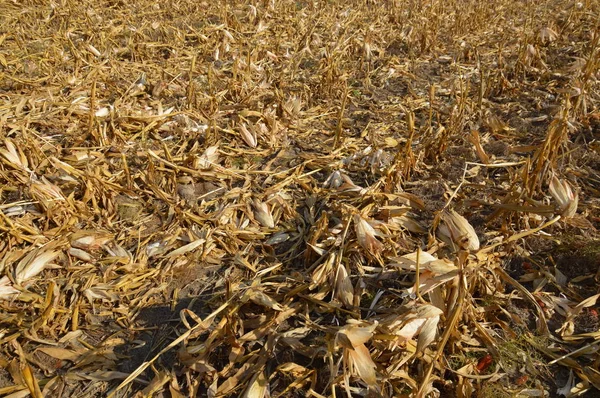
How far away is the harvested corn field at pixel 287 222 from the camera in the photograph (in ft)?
→ 4.96

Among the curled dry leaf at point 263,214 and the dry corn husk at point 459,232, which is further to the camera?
the curled dry leaf at point 263,214

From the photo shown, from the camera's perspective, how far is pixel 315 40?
368cm

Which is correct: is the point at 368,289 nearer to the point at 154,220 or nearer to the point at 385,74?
the point at 154,220

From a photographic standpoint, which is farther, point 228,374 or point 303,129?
point 303,129

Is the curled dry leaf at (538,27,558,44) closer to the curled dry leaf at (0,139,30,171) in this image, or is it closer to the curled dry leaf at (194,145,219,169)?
the curled dry leaf at (194,145,219,169)

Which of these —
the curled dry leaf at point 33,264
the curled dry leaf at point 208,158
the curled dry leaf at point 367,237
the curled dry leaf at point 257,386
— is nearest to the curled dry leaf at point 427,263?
the curled dry leaf at point 367,237

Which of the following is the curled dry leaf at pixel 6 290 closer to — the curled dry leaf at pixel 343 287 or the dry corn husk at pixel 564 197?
the curled dry leaf at pixel 343 287

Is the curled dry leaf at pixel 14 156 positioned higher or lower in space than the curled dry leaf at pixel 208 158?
higher

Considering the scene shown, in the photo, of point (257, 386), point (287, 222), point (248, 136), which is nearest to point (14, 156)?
point (248, 136)

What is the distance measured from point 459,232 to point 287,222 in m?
0.77

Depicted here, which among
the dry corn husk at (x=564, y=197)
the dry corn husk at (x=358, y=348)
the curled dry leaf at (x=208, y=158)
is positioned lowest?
the curled dry leaf at (x=208, y=158)

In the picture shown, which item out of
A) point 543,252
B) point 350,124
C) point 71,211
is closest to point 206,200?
point 71,211

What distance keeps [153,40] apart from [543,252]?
3036 millimetres

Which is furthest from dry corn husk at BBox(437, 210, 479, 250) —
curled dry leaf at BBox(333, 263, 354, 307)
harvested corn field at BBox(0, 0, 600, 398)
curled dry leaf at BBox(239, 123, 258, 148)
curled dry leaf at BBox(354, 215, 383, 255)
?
curled dry leaf at BBox(239, 123, 258, 148)
